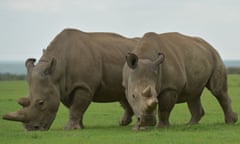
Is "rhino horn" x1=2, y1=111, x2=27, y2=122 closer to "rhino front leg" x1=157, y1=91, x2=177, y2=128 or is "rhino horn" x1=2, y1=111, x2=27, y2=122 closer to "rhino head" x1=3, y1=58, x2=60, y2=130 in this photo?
"rhino head" x1=3, y1=58, x2=60, y2=130

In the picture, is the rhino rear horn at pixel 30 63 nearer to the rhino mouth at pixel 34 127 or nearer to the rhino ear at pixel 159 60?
the rhino mouth at pixel 34 127

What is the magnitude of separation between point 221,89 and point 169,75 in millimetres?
2648

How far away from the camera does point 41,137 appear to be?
45.0ft

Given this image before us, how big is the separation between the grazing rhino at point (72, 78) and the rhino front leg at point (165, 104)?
1724mm

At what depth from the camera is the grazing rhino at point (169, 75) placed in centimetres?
1427

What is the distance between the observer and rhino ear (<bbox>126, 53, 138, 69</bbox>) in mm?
14492

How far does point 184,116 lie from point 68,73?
309 inches

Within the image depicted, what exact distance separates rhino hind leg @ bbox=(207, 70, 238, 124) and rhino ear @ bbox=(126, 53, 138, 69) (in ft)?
11.6

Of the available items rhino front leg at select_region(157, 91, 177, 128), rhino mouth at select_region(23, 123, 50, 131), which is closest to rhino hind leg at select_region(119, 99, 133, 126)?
rhino front leg at select_region(157, 91, 177, 128)

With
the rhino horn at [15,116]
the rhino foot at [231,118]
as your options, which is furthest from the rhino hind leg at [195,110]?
the rhino horn at [15,116]

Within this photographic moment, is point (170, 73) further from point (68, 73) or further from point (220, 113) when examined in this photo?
point (220, 113)

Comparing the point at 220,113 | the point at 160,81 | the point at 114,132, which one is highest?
the point at 160,81

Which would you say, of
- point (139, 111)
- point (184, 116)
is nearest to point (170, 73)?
point (139, 111)

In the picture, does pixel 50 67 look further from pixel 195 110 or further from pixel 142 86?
pixel 195 110
